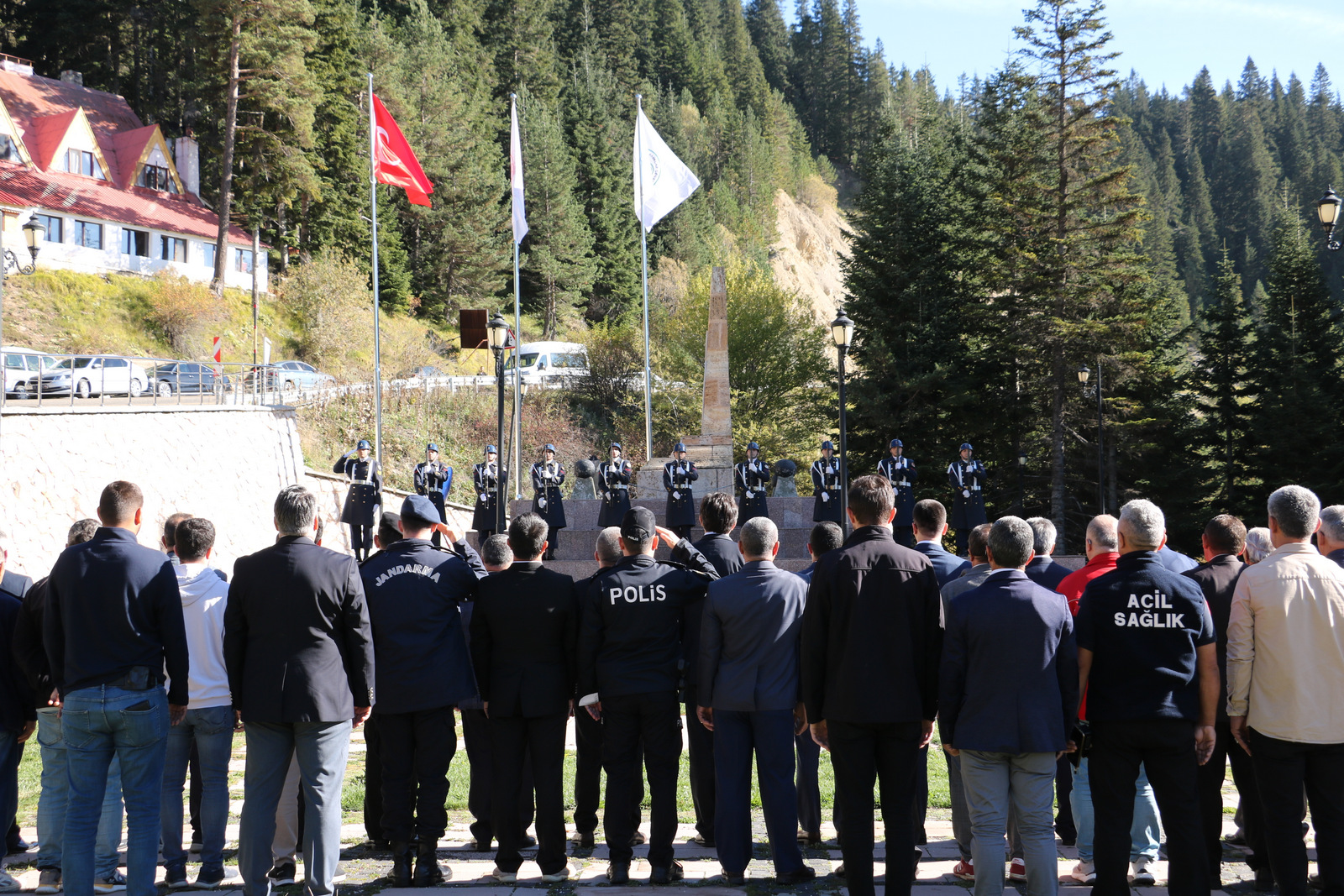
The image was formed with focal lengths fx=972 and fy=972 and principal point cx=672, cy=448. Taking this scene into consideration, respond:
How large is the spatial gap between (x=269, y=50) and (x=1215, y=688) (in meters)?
43.3

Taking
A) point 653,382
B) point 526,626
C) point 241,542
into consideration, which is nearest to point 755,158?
point 653,382

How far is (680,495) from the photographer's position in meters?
17.2

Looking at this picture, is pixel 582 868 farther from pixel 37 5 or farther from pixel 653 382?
pixel 37 5

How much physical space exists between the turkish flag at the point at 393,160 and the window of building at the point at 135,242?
2270cm

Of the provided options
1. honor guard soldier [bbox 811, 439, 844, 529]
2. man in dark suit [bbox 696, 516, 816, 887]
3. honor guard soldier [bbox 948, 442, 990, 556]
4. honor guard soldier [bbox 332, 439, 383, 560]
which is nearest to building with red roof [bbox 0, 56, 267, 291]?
honor guard soldier [bbox 332, 439, 383, 560]

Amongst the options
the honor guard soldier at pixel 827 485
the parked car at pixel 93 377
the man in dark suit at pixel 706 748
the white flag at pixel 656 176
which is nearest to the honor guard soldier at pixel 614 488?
the honor guard soldier at pixel 827 485

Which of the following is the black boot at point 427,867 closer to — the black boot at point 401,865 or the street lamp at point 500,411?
the black boot at point 401,865

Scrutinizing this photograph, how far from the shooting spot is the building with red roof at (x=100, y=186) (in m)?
37.7

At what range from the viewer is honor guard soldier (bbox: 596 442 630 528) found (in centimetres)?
1753

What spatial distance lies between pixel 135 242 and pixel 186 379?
18.3m

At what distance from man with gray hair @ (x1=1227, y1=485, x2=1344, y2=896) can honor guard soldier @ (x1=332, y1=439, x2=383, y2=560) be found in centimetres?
1486

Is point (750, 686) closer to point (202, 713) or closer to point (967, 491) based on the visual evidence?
point (202, 713)

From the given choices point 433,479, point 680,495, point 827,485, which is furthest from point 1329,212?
point 433,479

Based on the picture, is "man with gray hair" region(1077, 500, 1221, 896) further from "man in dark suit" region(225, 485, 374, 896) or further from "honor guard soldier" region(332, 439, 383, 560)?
"honor guard soldier" region(332, 439, 383, 560)
